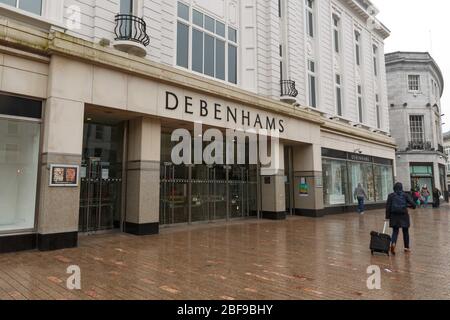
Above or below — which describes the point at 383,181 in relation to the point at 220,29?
below

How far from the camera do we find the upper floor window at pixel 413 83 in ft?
107

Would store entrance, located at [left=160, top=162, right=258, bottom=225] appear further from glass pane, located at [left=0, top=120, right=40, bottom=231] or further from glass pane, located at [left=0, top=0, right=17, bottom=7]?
glass pane, located at [left=0, top=0, right=17, bottom=7]

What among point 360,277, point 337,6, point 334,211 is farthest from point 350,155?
point 360,277

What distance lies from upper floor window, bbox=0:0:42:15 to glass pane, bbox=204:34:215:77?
19.4 feet

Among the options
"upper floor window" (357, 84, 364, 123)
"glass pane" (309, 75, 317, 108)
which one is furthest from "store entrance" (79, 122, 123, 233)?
"upper floor window" (357, 84, 364, 123)

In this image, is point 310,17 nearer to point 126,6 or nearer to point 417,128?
point 126,6

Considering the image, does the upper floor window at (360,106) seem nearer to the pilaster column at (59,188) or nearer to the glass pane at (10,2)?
the pilaster column at (59,188)

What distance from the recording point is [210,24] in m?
13.3

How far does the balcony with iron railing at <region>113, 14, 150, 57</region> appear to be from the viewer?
9.82 m

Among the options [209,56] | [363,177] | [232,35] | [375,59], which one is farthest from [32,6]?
[375,59]

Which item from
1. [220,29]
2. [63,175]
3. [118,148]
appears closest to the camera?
[63,175]

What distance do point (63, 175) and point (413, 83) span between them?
113 feet

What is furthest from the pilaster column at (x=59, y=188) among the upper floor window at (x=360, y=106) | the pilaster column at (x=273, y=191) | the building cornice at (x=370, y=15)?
the building cornice at (x=370, y=15)
